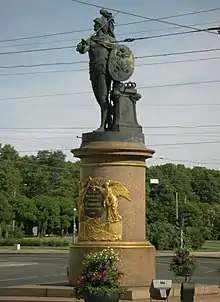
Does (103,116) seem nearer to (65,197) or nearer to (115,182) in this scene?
(115,182)

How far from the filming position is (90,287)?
15258 millimetres

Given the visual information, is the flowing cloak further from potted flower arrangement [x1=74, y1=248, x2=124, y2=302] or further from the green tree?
the green tree

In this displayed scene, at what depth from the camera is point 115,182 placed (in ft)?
65.3

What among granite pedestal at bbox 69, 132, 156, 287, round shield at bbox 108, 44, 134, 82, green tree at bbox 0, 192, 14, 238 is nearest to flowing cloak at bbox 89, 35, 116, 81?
round shield at bbox 108, 44, 134, 82

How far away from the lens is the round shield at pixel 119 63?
21.0m

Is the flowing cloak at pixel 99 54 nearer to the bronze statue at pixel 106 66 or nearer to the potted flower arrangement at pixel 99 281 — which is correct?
the bronze statue at pixel 106 66

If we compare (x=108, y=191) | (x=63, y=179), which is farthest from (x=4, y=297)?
(x=63, y=179)

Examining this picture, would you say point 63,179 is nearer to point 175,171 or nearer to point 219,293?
point 175,171

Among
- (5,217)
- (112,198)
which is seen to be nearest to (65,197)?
(5,217)

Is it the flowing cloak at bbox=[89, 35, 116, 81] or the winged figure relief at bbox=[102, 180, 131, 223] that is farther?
the flowing cloak at bbox=[89, 35, 116, 81]

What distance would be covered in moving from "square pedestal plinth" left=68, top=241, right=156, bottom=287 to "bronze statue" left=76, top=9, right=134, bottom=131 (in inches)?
133

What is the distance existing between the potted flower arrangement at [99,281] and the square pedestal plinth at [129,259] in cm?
387

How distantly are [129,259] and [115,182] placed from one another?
2.07 metres

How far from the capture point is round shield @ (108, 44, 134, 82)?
21031mm
